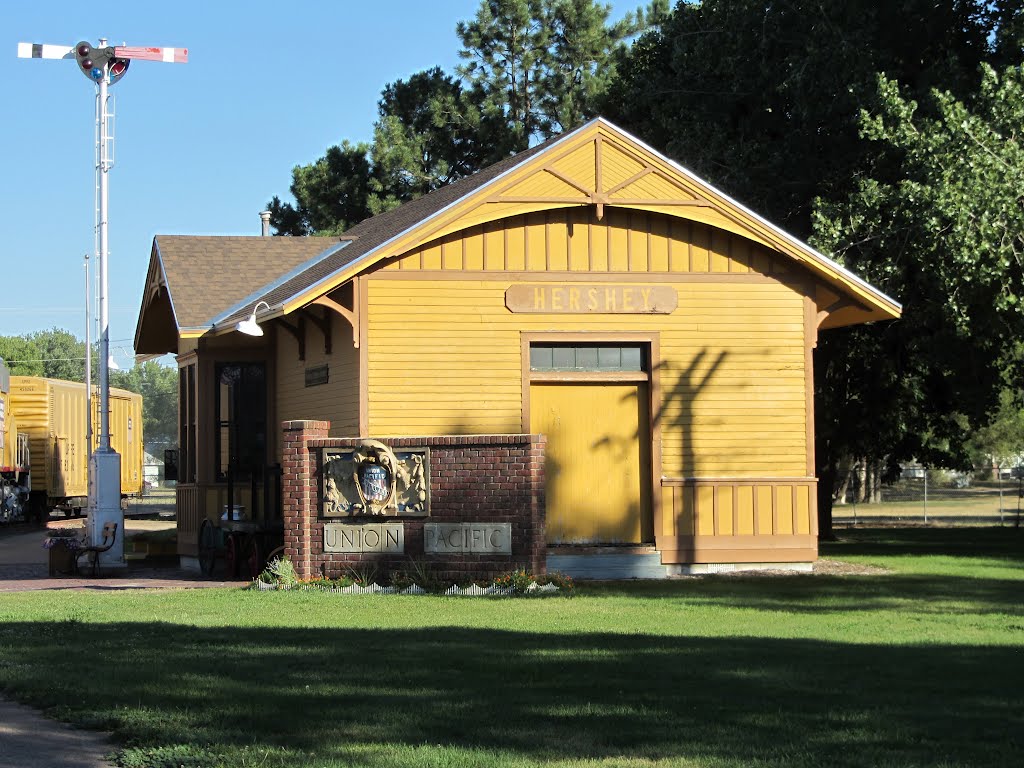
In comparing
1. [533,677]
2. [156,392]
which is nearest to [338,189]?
[533,677]


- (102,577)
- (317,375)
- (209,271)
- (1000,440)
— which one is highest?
(209,271)

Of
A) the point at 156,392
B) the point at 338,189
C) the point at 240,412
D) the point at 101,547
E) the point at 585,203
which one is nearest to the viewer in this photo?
the point at 585,203

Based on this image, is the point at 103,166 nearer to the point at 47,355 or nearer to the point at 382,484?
the point at 382,484

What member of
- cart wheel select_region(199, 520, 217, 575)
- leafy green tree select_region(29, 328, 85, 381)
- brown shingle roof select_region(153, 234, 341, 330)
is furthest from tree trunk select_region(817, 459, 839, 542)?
leafy green tree select_region(29, 328, 85, 381)

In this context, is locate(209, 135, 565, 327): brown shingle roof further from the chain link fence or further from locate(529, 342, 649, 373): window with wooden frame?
the chain link fence

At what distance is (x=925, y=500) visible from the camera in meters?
44.4

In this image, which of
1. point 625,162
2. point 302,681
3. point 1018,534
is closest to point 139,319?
point 625,162

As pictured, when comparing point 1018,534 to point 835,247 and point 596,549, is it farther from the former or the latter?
point 596,549

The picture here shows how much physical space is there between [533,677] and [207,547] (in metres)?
12.2

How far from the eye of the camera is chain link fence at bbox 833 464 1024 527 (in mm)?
46156

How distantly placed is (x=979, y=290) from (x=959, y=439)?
54.3 ft

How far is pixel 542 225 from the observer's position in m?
19.3

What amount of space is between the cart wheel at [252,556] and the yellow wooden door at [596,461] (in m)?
3.91

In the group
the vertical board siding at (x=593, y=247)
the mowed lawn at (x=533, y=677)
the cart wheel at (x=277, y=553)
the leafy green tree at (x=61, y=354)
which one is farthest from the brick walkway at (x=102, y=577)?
the leafy green tree at (x=61, y=354)
